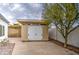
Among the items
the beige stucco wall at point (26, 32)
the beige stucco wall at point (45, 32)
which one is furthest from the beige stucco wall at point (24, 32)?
the beige stucco wall at point (45, 32)

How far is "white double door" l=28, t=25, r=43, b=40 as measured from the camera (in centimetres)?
292

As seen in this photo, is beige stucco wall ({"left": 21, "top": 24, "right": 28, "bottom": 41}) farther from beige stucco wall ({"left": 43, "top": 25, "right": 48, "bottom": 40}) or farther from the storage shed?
beige stucco wall ({"left": 43, "top": 25, "right": 48, "bottom": 40})

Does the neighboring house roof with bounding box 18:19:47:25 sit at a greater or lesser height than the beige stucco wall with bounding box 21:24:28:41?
greater

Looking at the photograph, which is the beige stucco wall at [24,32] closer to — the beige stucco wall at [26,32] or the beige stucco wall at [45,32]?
the beige stucco wall at [26,32]

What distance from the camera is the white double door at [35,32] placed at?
292cm

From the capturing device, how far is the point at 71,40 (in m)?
2.89

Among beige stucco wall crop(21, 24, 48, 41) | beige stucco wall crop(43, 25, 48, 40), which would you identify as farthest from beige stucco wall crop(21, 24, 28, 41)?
beige stucco wall crop(43, 25, 48, 40)

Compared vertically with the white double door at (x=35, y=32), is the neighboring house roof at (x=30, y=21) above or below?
above

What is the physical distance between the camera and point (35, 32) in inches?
117

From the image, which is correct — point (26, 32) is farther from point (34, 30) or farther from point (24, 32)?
point (34, 30)

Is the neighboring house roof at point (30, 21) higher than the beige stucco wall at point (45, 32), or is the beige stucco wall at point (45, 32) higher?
the neighboring house roof at point (30, 21)

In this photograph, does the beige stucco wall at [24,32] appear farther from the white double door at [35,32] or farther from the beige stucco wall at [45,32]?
the beige stucco wall at [45,32]
